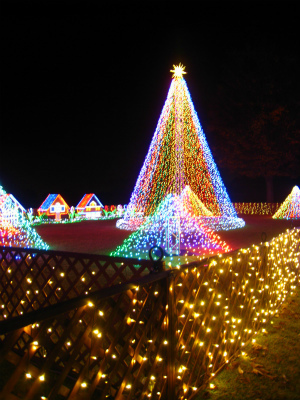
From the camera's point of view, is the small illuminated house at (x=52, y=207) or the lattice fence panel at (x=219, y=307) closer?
the lattice fence panel at (x=219, y=307)

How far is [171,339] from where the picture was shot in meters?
2.56

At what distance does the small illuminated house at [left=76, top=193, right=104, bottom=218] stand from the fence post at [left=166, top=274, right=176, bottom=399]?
23.7 metres

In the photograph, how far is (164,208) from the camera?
1243 cm

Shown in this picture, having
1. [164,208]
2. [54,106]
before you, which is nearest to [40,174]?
[54,106]

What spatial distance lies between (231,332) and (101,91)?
26.3 m

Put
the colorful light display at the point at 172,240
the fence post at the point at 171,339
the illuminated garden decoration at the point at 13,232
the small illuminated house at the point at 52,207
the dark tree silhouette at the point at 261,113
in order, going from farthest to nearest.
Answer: the dark tree silhouette at the point at 261,113 → the small illuminated house at the point at 52,207 → the illuminated garden decoration at the point at 13,232 → the colorful light display at the point at 172,240 → the fence post at the point at 171,339

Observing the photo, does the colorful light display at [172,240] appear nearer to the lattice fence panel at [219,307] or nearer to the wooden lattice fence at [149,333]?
the lattice fence panel at [219,307]

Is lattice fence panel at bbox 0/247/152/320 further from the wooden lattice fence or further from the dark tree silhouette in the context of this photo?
the dark tree silhouette

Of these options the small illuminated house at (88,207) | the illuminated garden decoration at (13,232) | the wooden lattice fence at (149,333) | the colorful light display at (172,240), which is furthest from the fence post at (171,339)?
the small illuminated house at (88,207)

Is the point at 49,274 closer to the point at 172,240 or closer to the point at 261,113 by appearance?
the point at 172,240

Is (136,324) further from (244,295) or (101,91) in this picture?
(101,91)

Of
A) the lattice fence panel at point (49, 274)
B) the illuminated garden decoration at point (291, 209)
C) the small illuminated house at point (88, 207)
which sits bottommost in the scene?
the lattice fence panel at point (49, 274)

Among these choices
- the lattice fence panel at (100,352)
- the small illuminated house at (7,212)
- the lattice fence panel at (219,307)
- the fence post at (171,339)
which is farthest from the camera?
the small illuminated house at (7,212)

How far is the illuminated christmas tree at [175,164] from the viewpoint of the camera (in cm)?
1525
